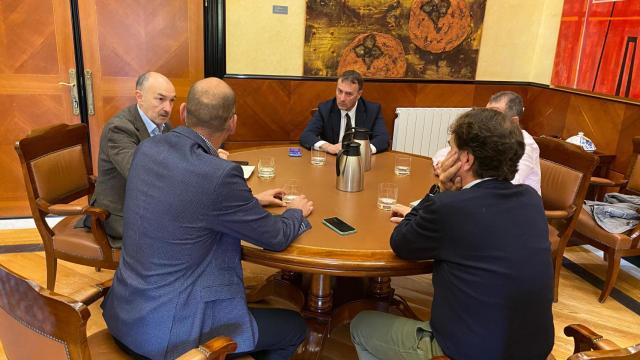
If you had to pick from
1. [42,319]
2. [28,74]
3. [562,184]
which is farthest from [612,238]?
[28,74]

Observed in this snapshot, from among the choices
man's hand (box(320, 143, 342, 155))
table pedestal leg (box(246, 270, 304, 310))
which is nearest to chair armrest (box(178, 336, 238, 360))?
table pedestal leg (box(246, 270, 304, 310))

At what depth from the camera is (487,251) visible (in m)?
1.42

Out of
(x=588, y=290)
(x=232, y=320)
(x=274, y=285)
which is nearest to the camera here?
(x=232, y=320)

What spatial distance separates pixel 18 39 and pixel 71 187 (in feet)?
5.36

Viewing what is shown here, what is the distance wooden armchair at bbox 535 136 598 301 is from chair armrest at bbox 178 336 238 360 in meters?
1.94

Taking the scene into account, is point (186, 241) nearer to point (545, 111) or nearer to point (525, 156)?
point (525, 156)

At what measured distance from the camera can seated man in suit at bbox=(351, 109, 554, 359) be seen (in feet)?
4.66

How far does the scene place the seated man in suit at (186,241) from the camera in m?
1.43

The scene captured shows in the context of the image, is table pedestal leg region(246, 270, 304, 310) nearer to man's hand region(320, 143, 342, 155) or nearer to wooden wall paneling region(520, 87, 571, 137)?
man's hand region(320, 143, 342, 155)

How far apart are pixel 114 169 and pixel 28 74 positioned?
1.84 m

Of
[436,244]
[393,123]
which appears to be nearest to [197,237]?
[436,244]

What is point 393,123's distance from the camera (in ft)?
15.0

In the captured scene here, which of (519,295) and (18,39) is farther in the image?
(18,39)

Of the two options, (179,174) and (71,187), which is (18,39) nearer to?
(71,187)
